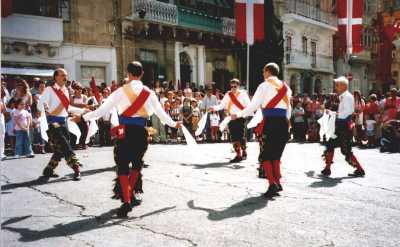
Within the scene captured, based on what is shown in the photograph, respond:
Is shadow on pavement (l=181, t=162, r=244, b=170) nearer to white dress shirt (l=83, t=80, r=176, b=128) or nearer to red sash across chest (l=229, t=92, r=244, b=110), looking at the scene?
red sash across chest (l=229, t=92, r=244, b=110)

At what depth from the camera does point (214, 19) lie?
83.0 ft

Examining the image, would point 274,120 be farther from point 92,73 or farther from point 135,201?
point 92,73

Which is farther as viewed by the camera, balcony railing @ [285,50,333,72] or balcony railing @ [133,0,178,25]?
balcony railing @ [285,50,333,72]

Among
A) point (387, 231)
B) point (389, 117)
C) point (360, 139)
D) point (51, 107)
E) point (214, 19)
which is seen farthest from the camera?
point (214, 19)

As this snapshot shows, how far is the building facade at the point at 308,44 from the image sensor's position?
1212 inches

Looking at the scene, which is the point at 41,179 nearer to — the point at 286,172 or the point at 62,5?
the point at 286,172

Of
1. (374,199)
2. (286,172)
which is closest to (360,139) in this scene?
(286,172)

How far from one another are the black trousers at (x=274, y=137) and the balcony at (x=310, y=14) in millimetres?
25075

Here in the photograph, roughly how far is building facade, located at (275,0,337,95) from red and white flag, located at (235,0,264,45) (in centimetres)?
1454

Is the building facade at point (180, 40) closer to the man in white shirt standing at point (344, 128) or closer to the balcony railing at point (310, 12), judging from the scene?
the balcony railing at point (310, 12)

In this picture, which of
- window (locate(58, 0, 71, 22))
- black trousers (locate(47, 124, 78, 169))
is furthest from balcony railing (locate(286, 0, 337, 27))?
black trousers (locate(47, 124, 78, 169))

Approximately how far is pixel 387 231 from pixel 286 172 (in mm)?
4023

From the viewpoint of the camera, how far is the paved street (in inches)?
178

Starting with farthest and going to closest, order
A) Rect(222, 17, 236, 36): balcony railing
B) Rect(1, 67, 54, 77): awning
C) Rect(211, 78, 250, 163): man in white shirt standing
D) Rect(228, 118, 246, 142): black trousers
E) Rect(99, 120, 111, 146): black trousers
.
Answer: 1. Rect(222, 17, 236, 36): balcony railing
2. Rect(1, 67, 54, 77): awning
3. Rect(99, 120, 111, 146): black trousers
4. Rect(228, 118, 246, 142): black trousers
5. Rect(211, 78, 250, 163): man in white shirt standing
